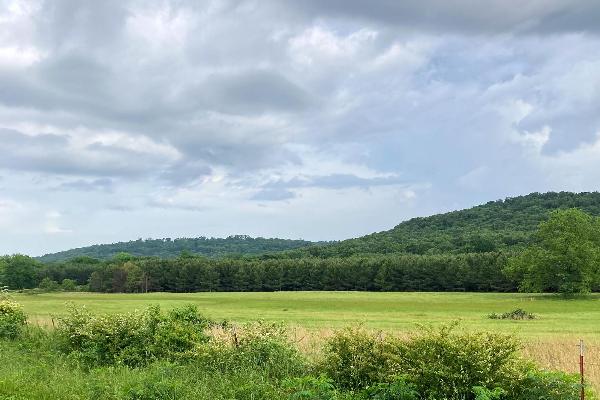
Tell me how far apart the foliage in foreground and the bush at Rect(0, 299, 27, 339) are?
15.4 ft

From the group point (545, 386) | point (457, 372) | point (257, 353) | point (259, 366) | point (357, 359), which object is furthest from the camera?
point (257, 353)

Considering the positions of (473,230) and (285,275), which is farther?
(473,230)

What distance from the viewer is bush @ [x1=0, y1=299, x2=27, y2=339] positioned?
2662cm

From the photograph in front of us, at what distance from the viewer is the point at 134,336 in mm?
20891

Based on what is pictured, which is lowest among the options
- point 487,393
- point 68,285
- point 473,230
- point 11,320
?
point 487,393

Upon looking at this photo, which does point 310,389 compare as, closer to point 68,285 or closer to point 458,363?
point 458,363

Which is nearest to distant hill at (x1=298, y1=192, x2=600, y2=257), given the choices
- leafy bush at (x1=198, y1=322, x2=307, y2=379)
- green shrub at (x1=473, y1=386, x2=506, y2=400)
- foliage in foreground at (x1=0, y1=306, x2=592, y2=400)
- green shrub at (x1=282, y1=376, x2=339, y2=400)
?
foliage in foreground at (x1=0, y1=306, x2=592, y2=400)

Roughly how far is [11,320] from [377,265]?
98.0 m

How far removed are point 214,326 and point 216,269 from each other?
113 m

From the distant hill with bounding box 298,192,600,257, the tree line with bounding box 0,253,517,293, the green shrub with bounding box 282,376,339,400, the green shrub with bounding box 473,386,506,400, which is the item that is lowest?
the green shrub with bounding box 282,376,339,400

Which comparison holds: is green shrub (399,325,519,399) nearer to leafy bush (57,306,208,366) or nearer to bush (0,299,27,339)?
leafy bush (57,306,208,366)

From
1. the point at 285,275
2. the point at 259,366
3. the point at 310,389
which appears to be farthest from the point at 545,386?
the point at 285,275

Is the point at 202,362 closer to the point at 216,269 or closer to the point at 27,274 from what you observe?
the point at 216,269

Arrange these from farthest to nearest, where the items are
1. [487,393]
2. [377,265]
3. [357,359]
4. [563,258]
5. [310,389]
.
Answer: [377,265]
[563,258]
[357,359]
[310,389]
[487,393]
